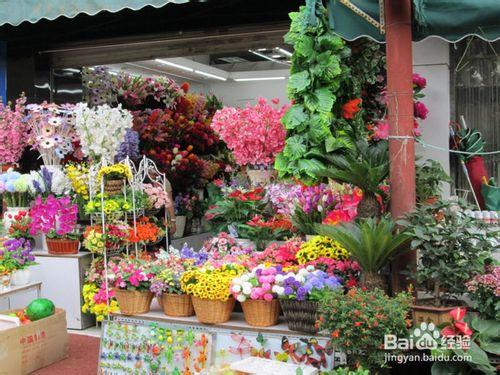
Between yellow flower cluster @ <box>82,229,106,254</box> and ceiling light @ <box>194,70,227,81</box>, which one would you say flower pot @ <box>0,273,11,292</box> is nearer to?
yellow flower cluster @ <box>82,229,106,254</box>

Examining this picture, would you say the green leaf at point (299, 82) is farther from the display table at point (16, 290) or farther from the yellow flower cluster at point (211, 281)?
the display table at point (16, 290)

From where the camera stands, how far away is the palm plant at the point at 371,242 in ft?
12.5

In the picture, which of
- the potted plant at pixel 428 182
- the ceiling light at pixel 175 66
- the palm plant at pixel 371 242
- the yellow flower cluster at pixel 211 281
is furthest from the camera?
→ the ceiling light at pixel 175 66

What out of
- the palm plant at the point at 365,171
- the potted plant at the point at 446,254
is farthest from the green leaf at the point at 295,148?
the potted plant at the point at 446,254

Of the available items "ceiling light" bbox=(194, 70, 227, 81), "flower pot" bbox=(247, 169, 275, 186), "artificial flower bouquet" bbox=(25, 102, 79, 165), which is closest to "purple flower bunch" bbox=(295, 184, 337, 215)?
"flower pot" bbox=(247, 169, 275, 186)

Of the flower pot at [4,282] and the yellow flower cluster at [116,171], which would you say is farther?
the yellow flower cluster at [116,171]

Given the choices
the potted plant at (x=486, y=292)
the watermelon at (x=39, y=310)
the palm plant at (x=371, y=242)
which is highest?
the palm plant at (x=371, y=242)

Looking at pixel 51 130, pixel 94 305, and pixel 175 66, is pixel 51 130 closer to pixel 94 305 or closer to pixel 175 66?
pixel 94 305

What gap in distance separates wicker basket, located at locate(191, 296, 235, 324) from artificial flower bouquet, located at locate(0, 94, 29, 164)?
3.54m

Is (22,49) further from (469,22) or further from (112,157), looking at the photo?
(469,22)

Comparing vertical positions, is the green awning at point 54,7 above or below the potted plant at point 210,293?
above

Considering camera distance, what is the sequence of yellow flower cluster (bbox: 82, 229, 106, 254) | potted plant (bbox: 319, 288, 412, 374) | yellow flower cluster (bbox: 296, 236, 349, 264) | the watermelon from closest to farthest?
1. potted plant (bbox: 319, 288, 412, 374)
2. yellow flower cluster (bbox: 296, 236, 349, 264)
3. the watermelon
4. yellow flower cluster (bbox: 82, 229, 106, 254)

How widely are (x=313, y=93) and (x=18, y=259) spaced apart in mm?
3027

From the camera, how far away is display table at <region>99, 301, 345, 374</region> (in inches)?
156
